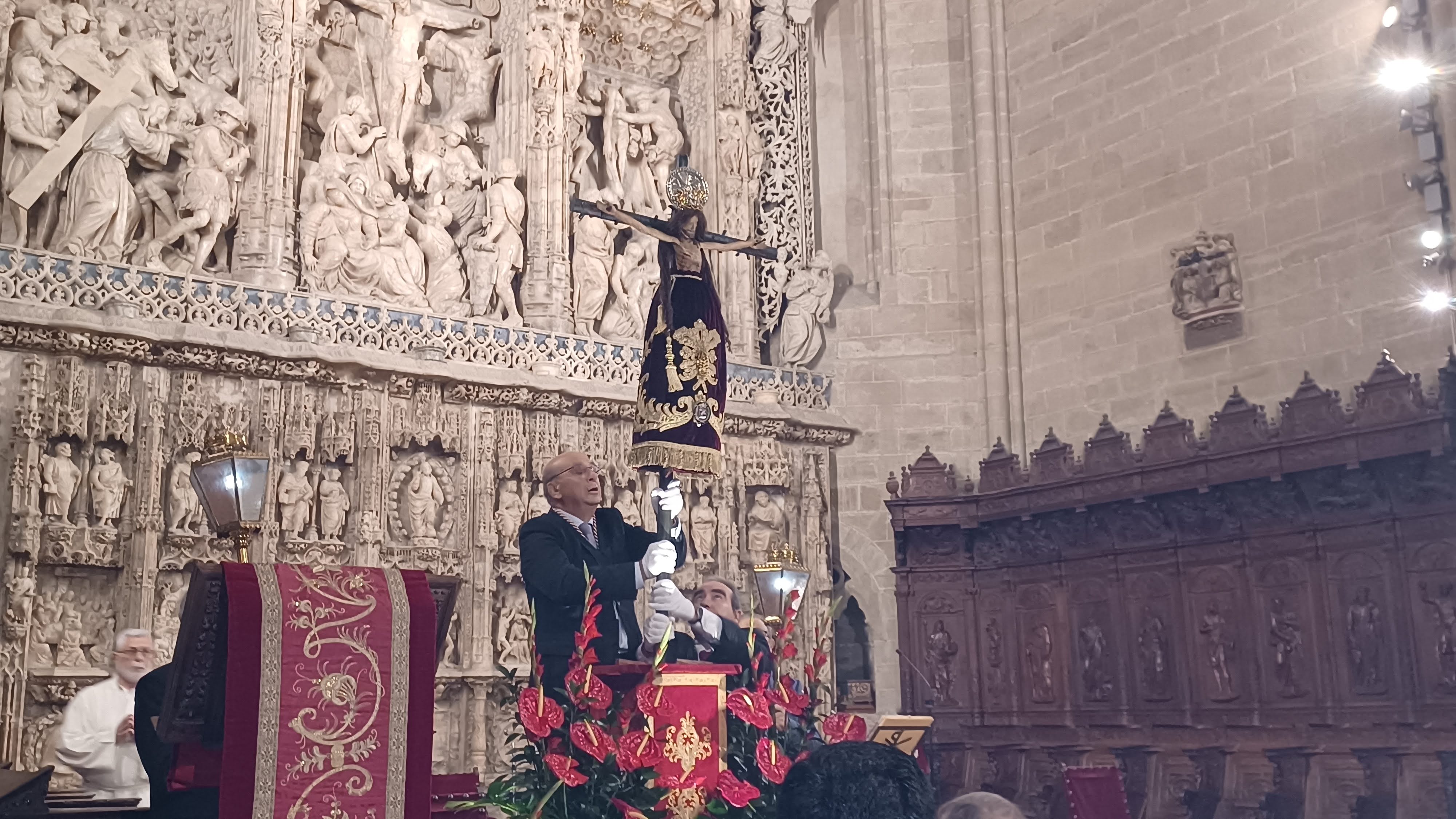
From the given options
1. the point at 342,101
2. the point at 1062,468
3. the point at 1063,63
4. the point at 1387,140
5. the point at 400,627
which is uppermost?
the point at 1063,63

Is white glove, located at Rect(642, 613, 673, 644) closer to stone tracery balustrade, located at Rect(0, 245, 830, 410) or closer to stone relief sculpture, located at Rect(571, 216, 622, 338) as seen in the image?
stone tracery balustrade, located at Rect(0, 245, 830, 410)

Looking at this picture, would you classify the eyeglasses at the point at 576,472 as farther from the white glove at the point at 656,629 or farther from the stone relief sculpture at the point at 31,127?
the stone relief sculpture at the point at 31,127

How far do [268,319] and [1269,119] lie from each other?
8383mm

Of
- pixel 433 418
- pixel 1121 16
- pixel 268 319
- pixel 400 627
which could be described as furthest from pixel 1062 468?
pixel 400 627

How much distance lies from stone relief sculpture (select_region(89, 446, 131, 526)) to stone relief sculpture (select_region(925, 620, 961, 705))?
695cm

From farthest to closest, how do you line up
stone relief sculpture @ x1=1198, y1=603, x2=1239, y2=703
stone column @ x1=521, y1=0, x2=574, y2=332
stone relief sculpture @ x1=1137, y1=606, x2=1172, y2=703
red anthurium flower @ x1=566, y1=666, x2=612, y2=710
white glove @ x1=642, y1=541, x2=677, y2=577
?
1. stone column @ x1=521, y1=0, x2=574, y2=332
2. stone relief sculpture @ x1=1137, y1=606, x2=1172, y2=703
3. stone relief sculpture @ x1=1198, y1=603, x2=1239, y2=703
4. white glove @ x1=642, y1=541, x2=677, y2=577
5. red anthurium flower @ x1=566, y1=666, x2=612, y2=710

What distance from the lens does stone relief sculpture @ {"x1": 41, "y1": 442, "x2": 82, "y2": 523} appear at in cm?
969

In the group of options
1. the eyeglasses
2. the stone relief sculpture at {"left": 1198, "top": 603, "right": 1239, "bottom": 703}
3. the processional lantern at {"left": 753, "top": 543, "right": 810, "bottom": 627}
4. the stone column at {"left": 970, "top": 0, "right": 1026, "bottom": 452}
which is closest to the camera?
the eyeglasses

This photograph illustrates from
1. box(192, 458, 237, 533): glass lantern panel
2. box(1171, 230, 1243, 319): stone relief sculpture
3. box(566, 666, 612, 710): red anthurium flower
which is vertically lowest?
box(566, 666, 612, 710): red anthurium flower

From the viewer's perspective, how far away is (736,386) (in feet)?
43.9

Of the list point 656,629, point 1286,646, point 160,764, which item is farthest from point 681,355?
point 1286,646

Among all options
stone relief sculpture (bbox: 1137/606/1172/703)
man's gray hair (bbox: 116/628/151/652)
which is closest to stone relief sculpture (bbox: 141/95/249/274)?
man's gray hair (bbox: 116/628/151/652)

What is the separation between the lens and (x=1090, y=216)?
1328 cm

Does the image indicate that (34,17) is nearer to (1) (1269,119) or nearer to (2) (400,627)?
(2) (400,627)
